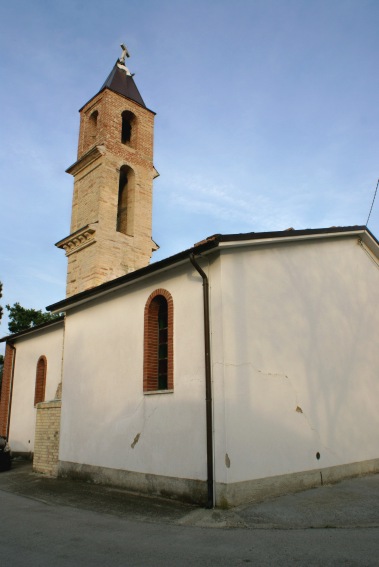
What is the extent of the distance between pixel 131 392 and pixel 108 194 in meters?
9.18

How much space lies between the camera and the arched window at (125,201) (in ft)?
55.8

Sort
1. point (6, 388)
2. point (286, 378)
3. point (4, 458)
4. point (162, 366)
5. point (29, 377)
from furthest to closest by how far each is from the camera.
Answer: point (6, 388) < point (29, 377) < point (4, 458) < point (162, 366) < point (286, 378)

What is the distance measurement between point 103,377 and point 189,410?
3.13 m

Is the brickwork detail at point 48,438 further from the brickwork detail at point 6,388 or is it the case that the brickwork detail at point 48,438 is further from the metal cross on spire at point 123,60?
the metal cross on spire at point 123,60

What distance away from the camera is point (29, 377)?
16.5 meters

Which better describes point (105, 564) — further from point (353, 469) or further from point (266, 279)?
point (353, 469)

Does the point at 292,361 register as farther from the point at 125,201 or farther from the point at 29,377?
the point at 29,377

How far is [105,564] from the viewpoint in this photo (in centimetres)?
466

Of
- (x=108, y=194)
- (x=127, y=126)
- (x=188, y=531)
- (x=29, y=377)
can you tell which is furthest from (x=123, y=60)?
(x=188, y=531)

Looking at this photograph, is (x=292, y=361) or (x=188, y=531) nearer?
(x=188, y=531)

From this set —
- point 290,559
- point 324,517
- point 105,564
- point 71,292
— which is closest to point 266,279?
point 324,517

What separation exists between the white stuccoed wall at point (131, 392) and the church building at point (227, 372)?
3 centimetres

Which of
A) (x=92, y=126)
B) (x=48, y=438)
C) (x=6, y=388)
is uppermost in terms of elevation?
(x=92, y=126)

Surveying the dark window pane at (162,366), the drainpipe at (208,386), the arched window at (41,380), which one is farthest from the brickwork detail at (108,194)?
the drainpipe at (208,386)
